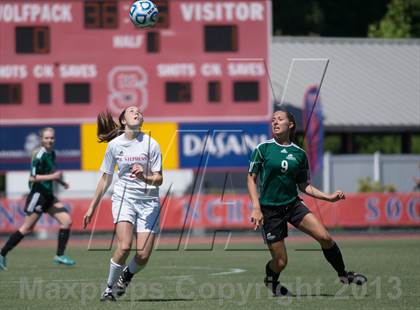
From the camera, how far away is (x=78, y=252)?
21.0m

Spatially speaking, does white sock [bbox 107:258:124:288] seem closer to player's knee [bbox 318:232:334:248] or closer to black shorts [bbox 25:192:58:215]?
player's knee [bbox 318:232:334:248]


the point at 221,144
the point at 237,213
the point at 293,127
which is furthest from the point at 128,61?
the point at 293,127

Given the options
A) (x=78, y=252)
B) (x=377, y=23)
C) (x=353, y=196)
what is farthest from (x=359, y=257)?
(x=377, y=23)

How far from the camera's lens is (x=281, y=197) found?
10.8 meters

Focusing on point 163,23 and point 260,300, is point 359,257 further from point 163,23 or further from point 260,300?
point 163,23

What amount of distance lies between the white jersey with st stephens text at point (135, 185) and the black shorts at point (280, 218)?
114 cm

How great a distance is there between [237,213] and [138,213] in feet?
62.0

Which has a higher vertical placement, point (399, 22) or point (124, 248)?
point (399, 22)

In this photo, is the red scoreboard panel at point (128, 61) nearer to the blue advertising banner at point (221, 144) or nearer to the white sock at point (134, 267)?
the blue advertising banner at point (221, 144)

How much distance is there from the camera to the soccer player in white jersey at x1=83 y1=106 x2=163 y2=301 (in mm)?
10570

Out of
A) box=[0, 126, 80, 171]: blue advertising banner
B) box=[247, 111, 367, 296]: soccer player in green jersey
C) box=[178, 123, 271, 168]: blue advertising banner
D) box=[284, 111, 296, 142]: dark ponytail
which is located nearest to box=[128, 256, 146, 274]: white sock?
box=[247, 111, 367, 296]: soccer player in green jersey

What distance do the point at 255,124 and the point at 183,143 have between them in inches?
88.1

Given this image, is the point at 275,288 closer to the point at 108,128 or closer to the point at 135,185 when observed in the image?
the point at 135,185

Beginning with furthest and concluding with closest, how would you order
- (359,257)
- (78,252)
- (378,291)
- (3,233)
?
1. (3,233)
2. (78,252)
3. (359,257)
4. (378,291)
